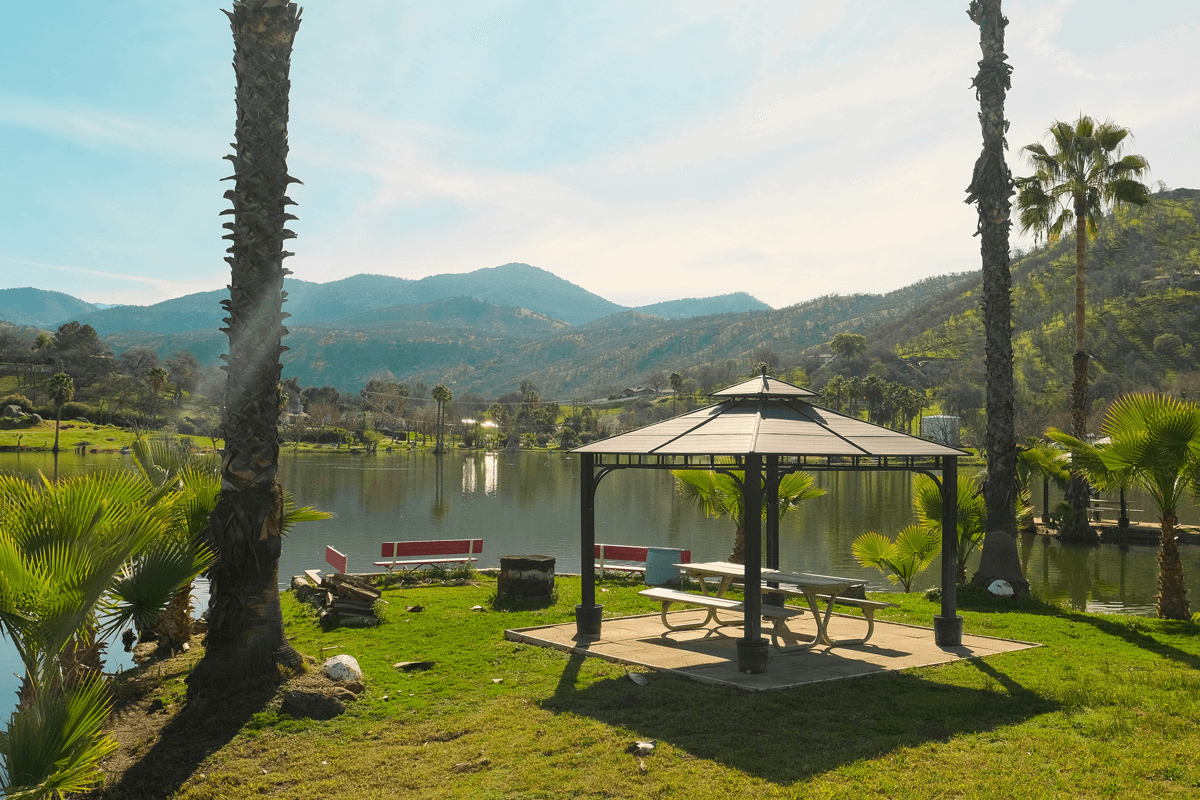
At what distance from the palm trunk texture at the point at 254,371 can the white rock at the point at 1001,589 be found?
1086cm

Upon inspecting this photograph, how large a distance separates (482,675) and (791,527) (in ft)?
84.5

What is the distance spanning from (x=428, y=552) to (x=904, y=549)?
8935mm

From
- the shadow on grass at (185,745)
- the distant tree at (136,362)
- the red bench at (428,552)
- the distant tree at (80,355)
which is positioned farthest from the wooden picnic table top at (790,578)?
the distant tree at (136,362)

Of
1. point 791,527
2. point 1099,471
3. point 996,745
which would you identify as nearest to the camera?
point 996,745

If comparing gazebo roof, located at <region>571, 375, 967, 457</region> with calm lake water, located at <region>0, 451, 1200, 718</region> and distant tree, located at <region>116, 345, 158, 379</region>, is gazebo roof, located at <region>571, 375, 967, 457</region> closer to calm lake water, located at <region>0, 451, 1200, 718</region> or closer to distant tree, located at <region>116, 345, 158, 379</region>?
calm lake water, located at <region>0, 451, 1200, 718</region>

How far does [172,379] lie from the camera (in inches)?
5502

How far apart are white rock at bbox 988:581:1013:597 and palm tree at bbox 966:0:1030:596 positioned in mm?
222

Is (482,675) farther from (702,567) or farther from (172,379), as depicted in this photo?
(172,379)

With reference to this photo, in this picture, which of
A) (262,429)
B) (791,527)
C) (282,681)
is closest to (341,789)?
(282,681)

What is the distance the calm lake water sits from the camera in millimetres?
20422

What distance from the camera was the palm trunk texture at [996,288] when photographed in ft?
45.8

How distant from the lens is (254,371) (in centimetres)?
817

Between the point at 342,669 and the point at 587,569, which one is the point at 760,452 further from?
the point at 342,669

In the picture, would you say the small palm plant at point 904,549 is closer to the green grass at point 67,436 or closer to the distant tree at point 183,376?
the green grass at point 67,436
